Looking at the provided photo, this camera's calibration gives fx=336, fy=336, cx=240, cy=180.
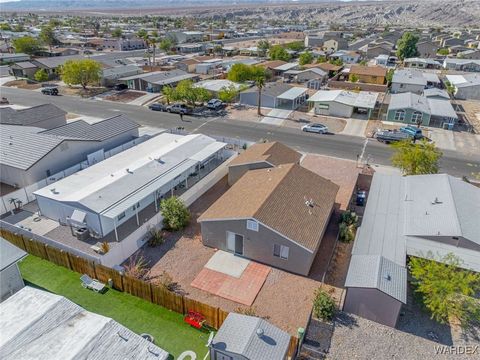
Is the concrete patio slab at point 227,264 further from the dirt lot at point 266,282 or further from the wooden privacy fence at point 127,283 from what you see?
the wooden privacy fence at point 127,283

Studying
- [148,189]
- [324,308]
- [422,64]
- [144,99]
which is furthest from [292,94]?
[422,64]

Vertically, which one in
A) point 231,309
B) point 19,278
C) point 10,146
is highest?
point 10,146

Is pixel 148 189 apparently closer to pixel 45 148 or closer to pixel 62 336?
pixel 45 148

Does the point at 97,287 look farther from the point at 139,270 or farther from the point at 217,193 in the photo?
the point at 217,193

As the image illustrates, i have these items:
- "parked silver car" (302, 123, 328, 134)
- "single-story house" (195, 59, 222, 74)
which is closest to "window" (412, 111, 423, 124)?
"parked silver car" (302, 123, 328, 134)

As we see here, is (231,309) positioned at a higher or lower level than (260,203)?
lower

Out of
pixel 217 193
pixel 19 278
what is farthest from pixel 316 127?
pixel 19 278

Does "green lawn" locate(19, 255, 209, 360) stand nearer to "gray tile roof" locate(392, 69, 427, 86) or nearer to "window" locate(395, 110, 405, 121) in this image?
"window" locate(395, 110, 405, 121)
